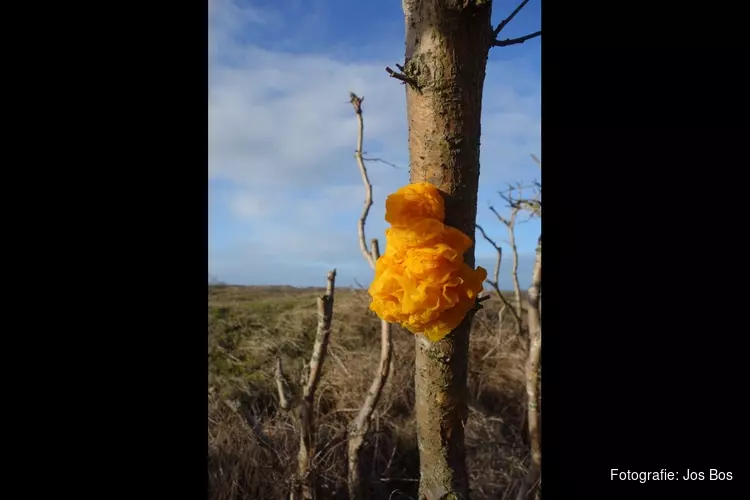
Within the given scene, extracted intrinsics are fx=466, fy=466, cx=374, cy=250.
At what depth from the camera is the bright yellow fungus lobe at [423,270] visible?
1214 millimetres

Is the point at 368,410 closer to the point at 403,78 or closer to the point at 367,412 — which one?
the point at 367,412

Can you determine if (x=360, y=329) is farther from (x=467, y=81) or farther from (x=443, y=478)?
(x=467, y=81)

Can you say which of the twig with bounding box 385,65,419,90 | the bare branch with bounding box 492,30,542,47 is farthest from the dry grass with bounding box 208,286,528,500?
the bare branch with bounding box 492,30,542,47

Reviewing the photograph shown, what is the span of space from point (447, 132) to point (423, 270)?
42cm

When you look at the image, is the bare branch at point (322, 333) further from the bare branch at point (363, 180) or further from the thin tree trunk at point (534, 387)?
the thin tree trunk at point (534, 387)

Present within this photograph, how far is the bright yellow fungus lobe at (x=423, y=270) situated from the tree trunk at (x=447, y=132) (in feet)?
0.33

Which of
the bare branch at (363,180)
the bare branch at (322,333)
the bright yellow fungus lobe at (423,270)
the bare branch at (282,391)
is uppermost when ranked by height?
the bare branch at (363,180)

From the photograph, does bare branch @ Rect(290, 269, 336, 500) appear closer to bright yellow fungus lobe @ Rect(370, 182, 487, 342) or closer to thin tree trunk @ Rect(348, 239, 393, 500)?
thin tree trunk @ Rect(348, 239, 393, 500)

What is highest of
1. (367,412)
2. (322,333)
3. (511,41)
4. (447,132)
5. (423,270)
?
(511,41)

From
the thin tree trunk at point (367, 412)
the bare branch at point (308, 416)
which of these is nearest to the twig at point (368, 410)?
the thin tree trunk at point (367, 412)

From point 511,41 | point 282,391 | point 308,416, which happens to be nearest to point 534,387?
point 308,416

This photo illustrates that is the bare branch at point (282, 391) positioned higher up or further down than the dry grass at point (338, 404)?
higher up

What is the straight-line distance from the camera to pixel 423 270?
3.93 ft

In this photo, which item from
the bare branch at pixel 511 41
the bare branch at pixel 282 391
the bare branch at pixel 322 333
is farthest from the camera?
the bare branch at pixel 282 391
